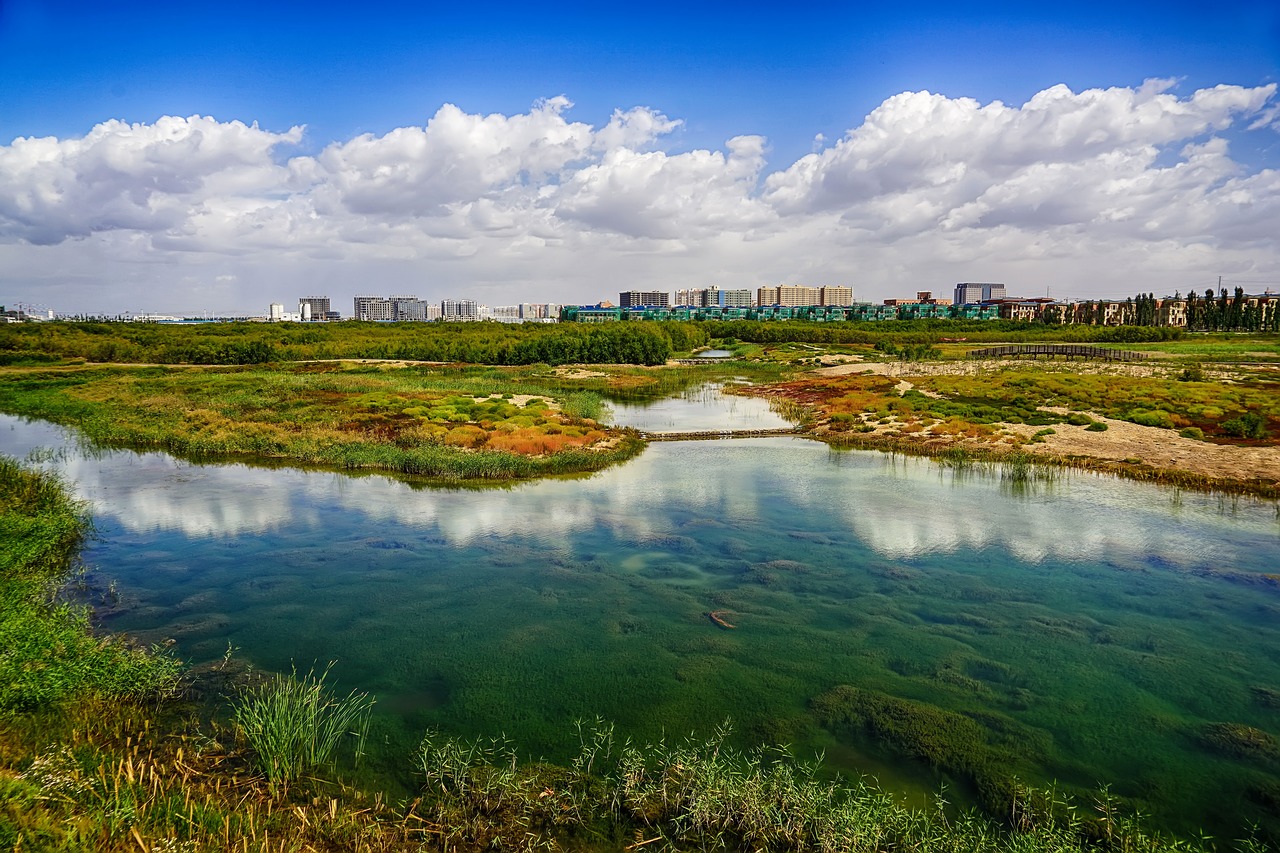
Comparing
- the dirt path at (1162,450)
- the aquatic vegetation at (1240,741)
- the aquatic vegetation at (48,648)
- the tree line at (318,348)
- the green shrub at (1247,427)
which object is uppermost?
the tree line at (318,348)

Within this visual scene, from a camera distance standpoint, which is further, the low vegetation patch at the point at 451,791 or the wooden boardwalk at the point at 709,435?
the wooden boardwalk at the point at 709,435

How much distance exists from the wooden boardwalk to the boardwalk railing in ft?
195

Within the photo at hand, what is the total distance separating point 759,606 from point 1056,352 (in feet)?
312

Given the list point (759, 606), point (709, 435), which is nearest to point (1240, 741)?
point (759, 606)

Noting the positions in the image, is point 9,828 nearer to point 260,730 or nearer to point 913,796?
point 260,730

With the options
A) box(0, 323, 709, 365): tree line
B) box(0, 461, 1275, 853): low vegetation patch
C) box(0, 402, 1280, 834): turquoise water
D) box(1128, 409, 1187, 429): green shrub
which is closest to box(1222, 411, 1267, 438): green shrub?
box(1128, 409, 1187, 429): green shrub

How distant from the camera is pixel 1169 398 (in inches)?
1703

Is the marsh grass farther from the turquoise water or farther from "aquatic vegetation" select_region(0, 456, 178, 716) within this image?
"aquatic vegetation" select_region(0, 456, 178, 716)

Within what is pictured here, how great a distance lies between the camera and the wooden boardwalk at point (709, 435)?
37.2 metres

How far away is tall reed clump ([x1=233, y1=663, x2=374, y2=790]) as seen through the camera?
9359 mm

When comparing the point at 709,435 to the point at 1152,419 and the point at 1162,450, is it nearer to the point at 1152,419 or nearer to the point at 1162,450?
the point at 1162,450

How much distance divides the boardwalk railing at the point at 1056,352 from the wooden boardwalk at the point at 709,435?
59.5m

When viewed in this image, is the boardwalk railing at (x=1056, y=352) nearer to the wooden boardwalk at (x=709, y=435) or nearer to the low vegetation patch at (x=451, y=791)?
the wooden boardwalk at (x=709, y=435)

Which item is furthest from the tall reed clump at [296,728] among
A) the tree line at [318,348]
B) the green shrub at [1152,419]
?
the tree line at [318,348]
